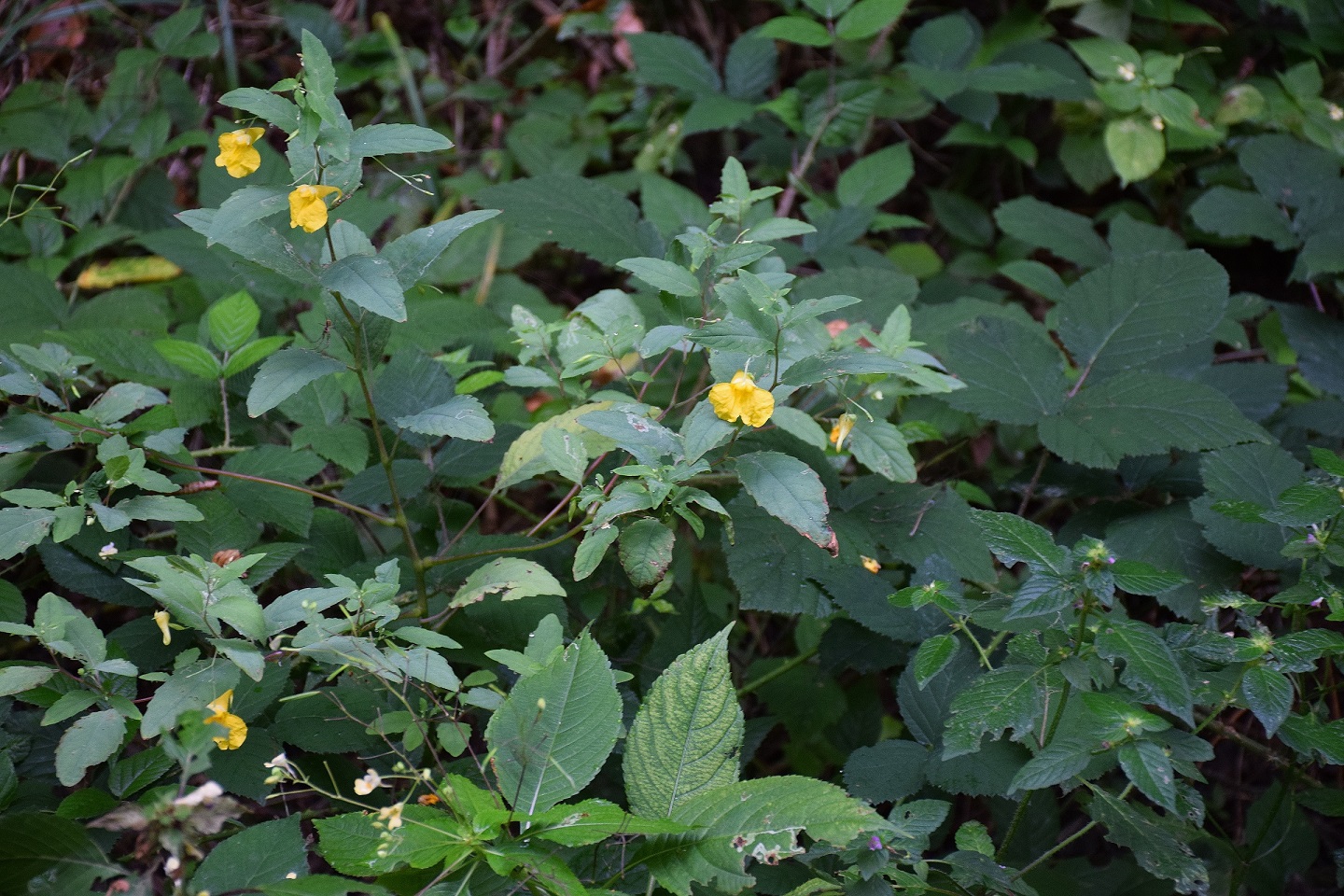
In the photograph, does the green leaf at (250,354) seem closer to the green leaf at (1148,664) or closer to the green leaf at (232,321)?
the green leaf at (232,321)

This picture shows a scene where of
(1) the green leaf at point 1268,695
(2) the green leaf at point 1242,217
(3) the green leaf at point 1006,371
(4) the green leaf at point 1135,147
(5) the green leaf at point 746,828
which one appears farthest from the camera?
(4) the green leaf at point 1135,147

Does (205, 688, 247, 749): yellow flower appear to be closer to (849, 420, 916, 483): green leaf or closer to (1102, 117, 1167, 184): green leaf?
(849, 420, 916, 483): green leaf

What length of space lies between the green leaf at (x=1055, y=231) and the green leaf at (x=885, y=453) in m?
1.11

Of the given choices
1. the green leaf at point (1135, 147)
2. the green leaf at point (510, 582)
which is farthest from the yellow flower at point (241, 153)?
the green leaf at point (1135, 147)

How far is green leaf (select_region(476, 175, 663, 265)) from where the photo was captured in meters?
1.88

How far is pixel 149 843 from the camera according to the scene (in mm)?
866

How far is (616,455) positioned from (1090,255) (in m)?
1.43

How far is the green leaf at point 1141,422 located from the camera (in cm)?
157

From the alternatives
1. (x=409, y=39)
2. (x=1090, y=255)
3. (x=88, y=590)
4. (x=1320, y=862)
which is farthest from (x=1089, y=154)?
(x=88, y=590)

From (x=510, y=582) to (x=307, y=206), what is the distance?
560 mm

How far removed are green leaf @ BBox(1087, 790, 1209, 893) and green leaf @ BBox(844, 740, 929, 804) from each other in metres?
0.24

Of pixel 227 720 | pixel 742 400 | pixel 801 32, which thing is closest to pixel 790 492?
pixel 742 400

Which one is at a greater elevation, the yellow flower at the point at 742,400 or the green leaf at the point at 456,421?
the yellow flower at the point at 742,400

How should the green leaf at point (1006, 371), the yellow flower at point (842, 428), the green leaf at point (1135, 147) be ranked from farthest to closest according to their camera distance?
the green leaf at point (1135, 147)
the green leaf at point (1006, 371)
the yellow flower at point (842, 428)
